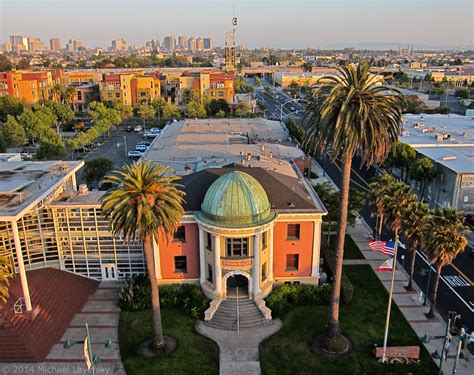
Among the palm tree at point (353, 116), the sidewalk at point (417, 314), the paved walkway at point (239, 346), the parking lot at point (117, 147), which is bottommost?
the paved walkway at point (239, 346)

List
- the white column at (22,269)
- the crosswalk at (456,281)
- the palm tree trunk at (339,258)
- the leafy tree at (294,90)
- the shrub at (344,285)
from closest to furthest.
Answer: the palm tree trunk at (339,258) → the white column at (22,269) → the shrub at (344,285) → the crosswalk at (456,281) → the leafy tree at (294,90)

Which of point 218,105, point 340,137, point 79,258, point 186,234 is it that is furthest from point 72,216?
point 218,105

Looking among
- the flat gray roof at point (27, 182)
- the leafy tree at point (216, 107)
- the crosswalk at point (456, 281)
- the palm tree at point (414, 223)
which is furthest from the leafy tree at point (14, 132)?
the crosswalk at point (456, 281)

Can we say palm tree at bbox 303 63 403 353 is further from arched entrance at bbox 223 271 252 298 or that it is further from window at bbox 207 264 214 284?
window at bbox 207 264 214 284

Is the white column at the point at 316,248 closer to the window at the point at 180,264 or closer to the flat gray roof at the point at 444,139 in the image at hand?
the window at the point at 180,264

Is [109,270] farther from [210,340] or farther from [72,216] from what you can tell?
[210,340]

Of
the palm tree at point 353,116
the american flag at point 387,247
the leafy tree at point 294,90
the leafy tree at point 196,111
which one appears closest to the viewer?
the palm tree at point 353,116

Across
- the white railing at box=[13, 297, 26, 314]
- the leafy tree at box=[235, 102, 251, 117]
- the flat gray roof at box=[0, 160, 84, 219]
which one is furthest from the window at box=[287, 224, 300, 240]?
the leafy tree at box=[235, 102, 251, 117]
